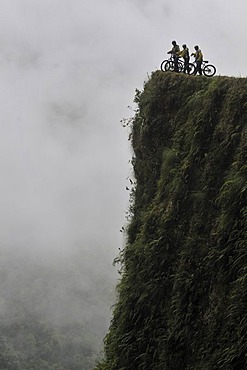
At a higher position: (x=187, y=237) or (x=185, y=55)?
(x=185, y=55)

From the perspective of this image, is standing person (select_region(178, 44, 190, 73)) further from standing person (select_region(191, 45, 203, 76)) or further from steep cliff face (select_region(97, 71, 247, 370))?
steep cliff face (select_region(97, 71, 247, 370))

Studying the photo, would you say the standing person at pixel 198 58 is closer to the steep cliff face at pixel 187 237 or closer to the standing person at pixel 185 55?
the standing person at pixel 185 55

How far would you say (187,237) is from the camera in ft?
32.6

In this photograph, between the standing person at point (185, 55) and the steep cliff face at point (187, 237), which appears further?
the standing person at point (185, 55)

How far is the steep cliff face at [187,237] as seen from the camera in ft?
28.2

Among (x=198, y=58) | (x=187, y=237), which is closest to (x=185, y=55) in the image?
(x=198, y=58)

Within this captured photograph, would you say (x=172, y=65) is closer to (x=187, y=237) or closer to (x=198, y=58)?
(x=198, y=58)

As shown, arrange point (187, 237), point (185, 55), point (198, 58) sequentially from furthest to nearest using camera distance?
point (198, 58) < point (185, 55) < point (187, 237)

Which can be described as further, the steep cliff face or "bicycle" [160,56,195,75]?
"bicycle" [160,56,195,75]

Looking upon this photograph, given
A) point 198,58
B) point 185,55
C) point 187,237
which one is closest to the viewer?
point 187,237

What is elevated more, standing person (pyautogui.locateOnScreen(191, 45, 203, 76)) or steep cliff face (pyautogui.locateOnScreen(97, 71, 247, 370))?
A: standing person (pyautogui.locateOnScreen(191, 45, 203, 76))

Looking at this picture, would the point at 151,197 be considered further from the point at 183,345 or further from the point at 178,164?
the point at 183,345

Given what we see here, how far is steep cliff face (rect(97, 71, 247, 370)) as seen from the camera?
861 centimetres

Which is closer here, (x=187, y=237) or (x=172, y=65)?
(x=187, y=237)
